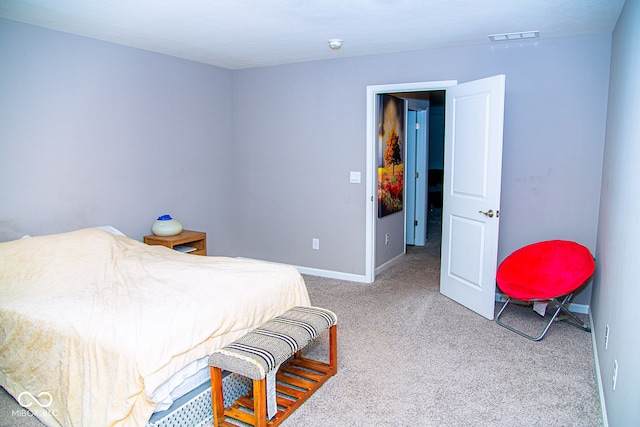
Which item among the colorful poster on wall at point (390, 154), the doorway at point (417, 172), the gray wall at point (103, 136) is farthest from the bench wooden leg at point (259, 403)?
the doorway at point (417, 172)

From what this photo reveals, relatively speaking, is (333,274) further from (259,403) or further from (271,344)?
(259,403)

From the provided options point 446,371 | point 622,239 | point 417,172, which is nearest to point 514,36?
point 622,239

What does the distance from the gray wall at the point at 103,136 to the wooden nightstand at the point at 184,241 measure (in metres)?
0.20

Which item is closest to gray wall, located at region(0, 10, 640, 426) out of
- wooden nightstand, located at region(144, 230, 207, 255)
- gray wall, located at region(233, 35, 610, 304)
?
gray wall, located at region(233, 35, 610, 304)

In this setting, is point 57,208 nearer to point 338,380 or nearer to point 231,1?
point 231,1

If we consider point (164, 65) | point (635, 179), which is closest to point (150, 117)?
point (164, 65)

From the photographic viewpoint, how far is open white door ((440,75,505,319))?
3.65 meters

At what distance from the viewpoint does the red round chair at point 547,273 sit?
3336 mm

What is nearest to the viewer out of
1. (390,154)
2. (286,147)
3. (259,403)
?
(259,403)

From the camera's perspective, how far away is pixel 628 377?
6.26 feet

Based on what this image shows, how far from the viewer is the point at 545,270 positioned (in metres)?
3.66

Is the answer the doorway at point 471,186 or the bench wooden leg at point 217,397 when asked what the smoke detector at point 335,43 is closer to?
the doorway at point 471,186

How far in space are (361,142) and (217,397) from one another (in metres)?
3.06

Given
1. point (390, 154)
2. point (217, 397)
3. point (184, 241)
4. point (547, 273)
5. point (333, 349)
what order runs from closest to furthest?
point (217, 397) < point (333, 349) < point (547, 273) < point (184, 241) < point (390, 154)
